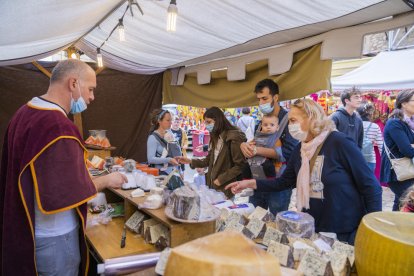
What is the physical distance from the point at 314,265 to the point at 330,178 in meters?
0.85

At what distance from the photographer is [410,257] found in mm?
804

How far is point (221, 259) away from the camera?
652mm

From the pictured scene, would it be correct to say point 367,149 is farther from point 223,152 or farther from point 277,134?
point 223,152

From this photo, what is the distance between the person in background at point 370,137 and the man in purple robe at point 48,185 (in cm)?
460

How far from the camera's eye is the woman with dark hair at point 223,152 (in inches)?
117

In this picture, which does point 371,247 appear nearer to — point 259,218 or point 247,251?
point 247,251

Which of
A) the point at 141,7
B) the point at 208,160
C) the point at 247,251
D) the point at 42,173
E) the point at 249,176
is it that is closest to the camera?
the point at 247,251

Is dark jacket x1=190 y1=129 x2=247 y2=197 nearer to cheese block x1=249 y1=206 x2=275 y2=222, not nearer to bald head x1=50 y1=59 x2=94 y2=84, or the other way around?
cheese block x1=249 y1=206 x2=275 y2=222

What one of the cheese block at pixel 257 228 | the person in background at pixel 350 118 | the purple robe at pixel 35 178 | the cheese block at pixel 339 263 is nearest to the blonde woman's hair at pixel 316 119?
the cheese block at pixel 257 228

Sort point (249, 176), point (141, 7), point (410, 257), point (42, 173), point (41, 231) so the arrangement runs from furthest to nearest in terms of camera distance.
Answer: point (249, 176)
point (141, 7)
point (41, 231)
point (42, 173)
point (410, 257)

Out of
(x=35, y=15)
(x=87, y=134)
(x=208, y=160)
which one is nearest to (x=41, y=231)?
(x=35, y=15)

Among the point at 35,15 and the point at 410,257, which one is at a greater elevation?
the point at 35,15

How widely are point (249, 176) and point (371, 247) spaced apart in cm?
227

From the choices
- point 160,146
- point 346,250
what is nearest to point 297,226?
point 346,250
